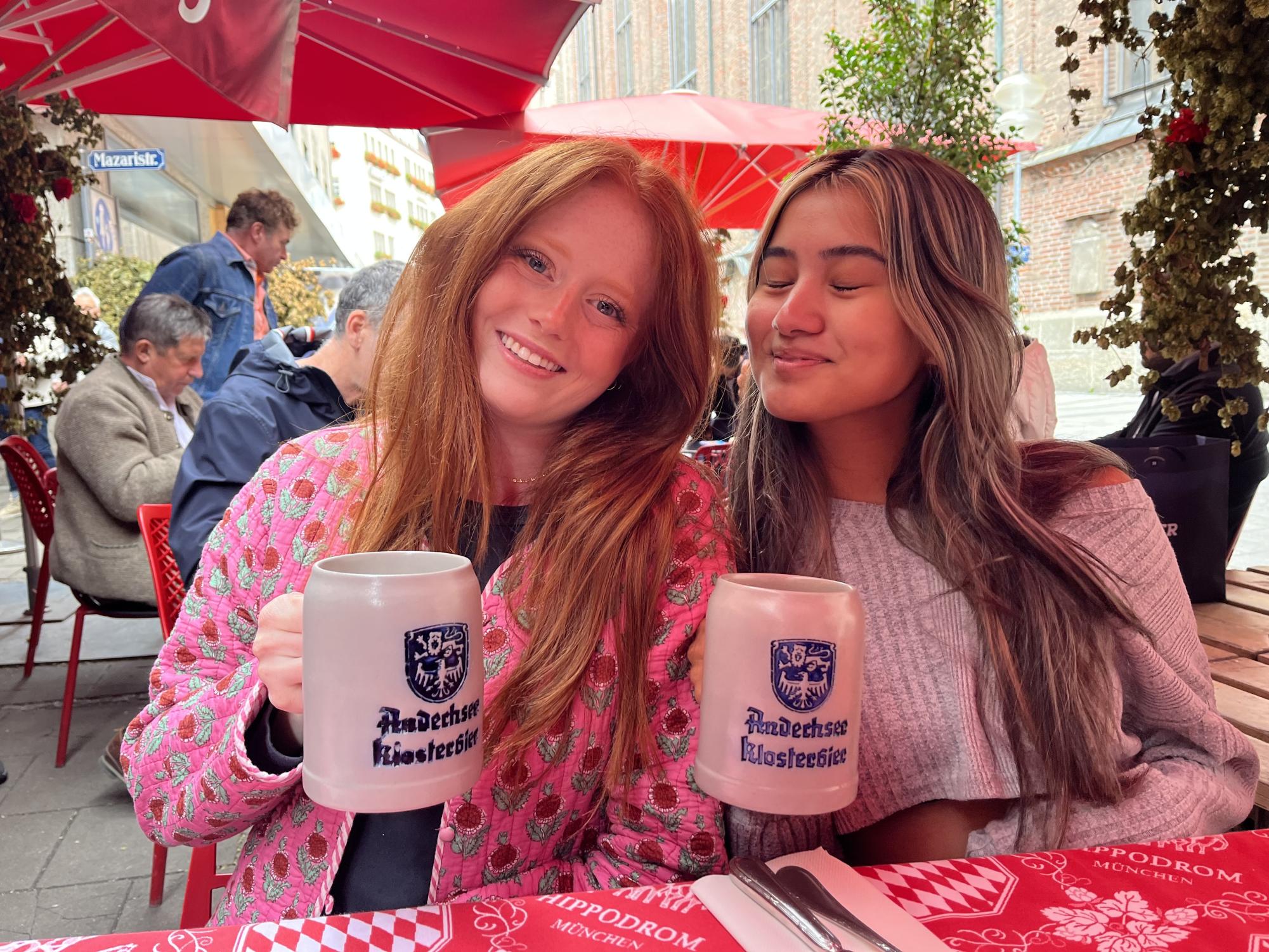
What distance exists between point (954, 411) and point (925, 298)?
187mm

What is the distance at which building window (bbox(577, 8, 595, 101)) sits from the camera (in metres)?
29.5

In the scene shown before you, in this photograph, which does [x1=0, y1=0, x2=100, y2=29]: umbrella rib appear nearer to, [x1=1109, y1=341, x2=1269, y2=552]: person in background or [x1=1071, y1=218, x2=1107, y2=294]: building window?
[x1=1109, y1=341, x2=1269, y2=552]: person in background

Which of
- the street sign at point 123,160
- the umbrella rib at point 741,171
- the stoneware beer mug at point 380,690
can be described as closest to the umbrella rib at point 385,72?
the street sign at point 123,160

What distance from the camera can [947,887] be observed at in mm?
907

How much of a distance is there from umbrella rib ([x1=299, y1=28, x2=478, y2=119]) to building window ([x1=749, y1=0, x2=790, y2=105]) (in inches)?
560

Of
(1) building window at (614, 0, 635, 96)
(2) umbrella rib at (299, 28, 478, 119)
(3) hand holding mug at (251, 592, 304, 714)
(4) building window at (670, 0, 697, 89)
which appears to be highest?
(1) building window at (614, 0, 635, 96)

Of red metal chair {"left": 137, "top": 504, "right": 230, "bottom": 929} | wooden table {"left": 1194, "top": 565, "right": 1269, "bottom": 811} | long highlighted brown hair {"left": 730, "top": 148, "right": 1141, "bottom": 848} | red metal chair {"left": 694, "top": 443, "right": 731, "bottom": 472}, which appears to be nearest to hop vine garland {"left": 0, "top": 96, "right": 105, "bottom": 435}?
red metal chair {"left": 137, "top": 504, "right": 230, "bottom": 929}

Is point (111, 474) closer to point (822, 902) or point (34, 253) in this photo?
point (34, 253)

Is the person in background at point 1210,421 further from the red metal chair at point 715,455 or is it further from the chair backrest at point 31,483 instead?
the chair backrest at point 31,483

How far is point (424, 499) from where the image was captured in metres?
1.37

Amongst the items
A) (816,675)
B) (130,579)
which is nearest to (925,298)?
(816,675)

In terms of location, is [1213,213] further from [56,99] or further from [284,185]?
[284,185]

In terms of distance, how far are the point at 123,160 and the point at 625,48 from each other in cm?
2438

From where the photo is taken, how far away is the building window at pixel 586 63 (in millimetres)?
29547
